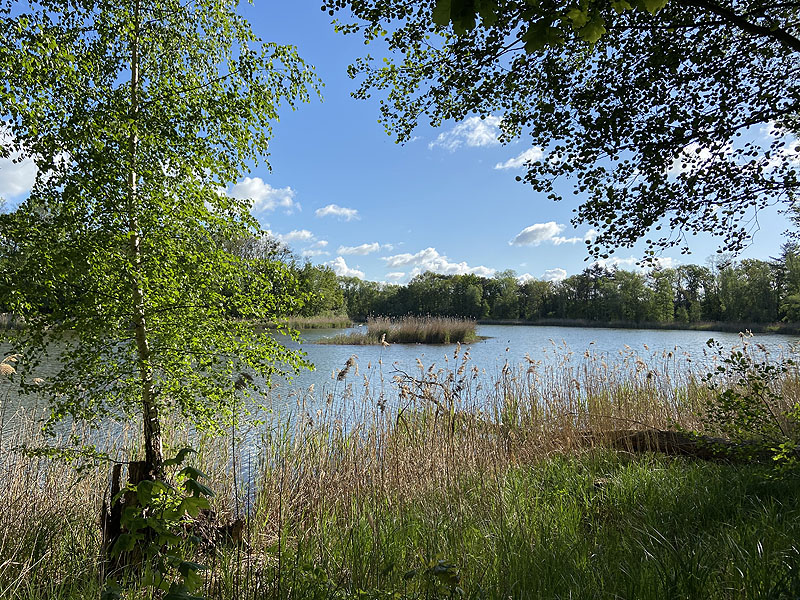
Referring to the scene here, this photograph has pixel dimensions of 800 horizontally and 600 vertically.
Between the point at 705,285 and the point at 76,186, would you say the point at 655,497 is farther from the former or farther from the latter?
the point at 705,285

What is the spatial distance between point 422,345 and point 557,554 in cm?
2094

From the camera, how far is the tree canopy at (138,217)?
243 cm

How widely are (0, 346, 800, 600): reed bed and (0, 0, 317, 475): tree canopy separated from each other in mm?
768

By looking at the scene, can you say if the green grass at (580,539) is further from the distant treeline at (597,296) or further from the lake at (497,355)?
the distant treeline at (597,296)

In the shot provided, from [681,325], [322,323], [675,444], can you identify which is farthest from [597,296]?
[675,444]

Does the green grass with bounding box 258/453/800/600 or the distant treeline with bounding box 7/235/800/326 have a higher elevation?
the distant treeline with bounding box 7/235/800/326

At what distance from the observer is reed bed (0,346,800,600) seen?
2219 mm

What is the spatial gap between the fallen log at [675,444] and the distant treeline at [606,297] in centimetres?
2866

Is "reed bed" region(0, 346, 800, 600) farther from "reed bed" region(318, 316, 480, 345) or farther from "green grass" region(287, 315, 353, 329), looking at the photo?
"green grass" region(287, 315, 353, 329)

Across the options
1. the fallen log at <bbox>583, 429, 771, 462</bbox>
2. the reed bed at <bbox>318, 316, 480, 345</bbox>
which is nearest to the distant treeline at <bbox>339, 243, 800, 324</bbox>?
the reed bed at <bbox>318, 316, 480, 345</bbox>

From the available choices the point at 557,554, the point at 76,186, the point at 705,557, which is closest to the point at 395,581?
the point at 557,554

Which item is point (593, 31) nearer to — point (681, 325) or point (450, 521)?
point (450, 521)

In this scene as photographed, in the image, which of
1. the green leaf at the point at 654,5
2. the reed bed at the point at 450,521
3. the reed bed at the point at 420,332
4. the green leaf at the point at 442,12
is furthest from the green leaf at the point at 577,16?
the reed bed at the point at 420,332

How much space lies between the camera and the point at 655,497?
3441 mm
